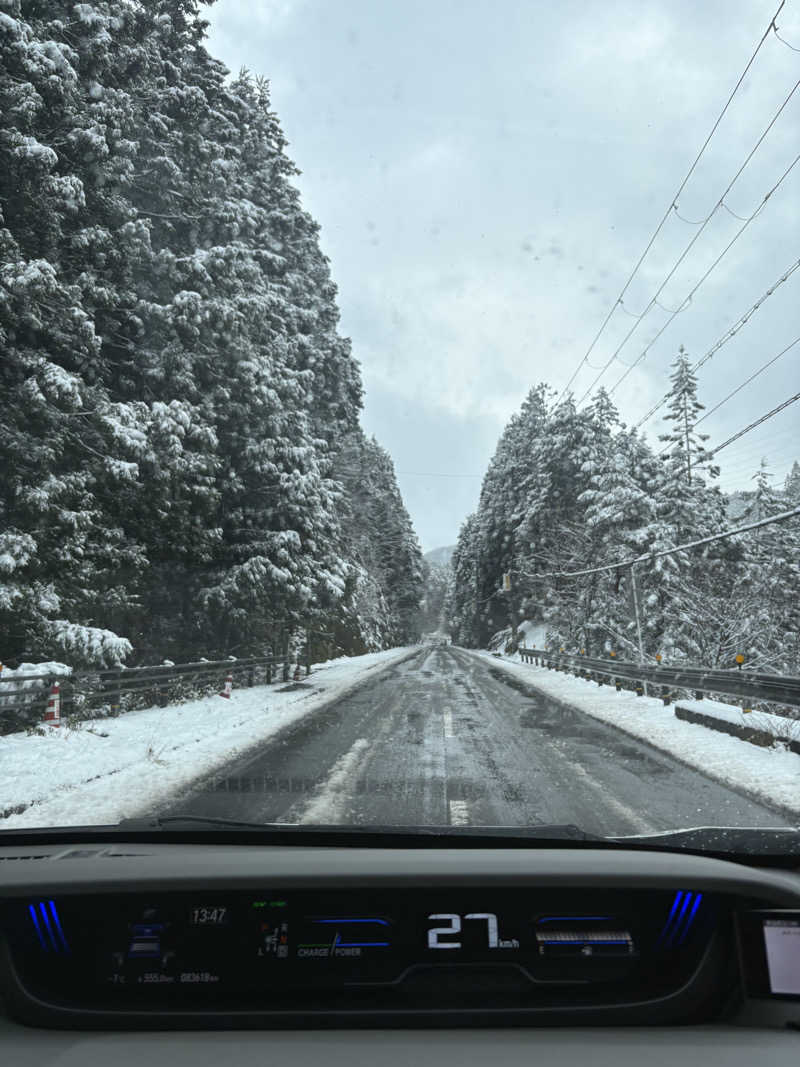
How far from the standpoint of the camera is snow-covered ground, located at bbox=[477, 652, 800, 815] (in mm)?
7555

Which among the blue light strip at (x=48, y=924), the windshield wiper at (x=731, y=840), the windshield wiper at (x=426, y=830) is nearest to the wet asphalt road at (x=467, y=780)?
the windshield wiper at (x=426, y=830)

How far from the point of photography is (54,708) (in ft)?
40.1

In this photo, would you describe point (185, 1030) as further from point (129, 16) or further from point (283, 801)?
point (129, 16)

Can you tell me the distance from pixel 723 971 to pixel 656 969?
19cm

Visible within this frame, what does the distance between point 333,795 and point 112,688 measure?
1017cm

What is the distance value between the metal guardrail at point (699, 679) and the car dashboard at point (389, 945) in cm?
975

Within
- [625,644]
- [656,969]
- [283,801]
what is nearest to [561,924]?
[656,969]

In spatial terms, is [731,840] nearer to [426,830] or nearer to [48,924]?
[426,830]

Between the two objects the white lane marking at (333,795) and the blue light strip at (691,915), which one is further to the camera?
the white lane marking at (333,795)

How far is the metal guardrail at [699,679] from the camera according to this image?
11.2 meters

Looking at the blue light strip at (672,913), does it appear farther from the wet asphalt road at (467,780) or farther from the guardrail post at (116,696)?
the guardrail post at (116,696)

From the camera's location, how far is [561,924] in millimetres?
2236

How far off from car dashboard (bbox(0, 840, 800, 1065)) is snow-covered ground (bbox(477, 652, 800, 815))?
515cm

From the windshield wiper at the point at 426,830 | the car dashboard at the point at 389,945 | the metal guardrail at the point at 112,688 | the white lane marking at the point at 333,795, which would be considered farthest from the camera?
the metal guardrail at the point at 112,688
